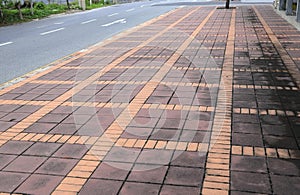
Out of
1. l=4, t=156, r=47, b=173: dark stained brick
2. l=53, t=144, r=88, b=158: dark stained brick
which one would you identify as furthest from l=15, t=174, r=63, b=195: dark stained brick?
l=53, t=144, r=88, b=158: dark stained brick

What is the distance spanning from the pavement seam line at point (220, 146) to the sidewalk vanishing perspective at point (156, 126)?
0.01 meters

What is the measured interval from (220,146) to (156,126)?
38.3 inches

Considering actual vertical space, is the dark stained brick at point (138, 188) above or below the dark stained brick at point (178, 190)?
below

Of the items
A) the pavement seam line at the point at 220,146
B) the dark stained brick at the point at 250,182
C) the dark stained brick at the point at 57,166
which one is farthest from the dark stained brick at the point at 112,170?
the dark stained brick at the point at 250,182

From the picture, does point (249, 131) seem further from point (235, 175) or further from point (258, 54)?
point (258, 54)

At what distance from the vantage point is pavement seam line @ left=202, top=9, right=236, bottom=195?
11.3 feet

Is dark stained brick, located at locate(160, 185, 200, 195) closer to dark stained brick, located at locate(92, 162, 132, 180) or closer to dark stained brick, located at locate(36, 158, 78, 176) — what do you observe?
dark stained brick, located at locate(92, 162, 132, 180)

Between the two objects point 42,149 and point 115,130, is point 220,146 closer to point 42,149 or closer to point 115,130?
point 115,130

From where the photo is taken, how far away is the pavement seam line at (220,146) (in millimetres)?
3449

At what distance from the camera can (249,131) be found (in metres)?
4.59

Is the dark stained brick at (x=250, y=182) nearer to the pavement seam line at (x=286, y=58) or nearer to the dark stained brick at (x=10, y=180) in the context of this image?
the dark stained brick at (x=10, y=180)

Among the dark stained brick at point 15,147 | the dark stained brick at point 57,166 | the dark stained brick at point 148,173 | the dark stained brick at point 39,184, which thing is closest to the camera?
the dark stained brick at point 39,184

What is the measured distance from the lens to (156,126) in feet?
15.9

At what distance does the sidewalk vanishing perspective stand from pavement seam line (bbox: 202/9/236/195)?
14 mm
